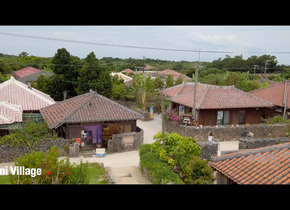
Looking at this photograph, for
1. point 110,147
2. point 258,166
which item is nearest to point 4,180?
point 110,147

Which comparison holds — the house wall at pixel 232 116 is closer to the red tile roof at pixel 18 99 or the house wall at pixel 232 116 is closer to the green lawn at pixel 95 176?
the green lawn at pixel 95 176

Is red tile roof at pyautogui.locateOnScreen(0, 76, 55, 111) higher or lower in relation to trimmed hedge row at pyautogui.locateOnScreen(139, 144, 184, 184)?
higher

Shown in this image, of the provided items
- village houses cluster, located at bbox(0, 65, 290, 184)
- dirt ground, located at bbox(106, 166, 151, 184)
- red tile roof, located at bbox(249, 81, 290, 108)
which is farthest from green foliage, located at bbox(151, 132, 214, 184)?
red tile roof, located at bbox(249, 81, 290, 108)

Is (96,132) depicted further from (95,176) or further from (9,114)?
(9,114)

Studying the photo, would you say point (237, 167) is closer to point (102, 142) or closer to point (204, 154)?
point (204, 154)

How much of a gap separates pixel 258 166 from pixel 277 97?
21410 mm

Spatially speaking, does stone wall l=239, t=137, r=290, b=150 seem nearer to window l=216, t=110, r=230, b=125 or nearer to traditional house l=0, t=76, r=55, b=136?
window l=216, t=110, r=230, b=125

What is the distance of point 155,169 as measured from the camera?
1147 cm

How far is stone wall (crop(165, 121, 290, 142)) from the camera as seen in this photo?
20234mm

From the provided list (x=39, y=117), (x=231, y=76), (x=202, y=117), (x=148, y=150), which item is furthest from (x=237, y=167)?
(x=231, y=76)

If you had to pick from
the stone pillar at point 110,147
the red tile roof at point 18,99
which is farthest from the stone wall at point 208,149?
the red tile roof at point 18,99

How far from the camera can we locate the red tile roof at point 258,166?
287 inches

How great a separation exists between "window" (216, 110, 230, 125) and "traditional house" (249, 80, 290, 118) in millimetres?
6255
